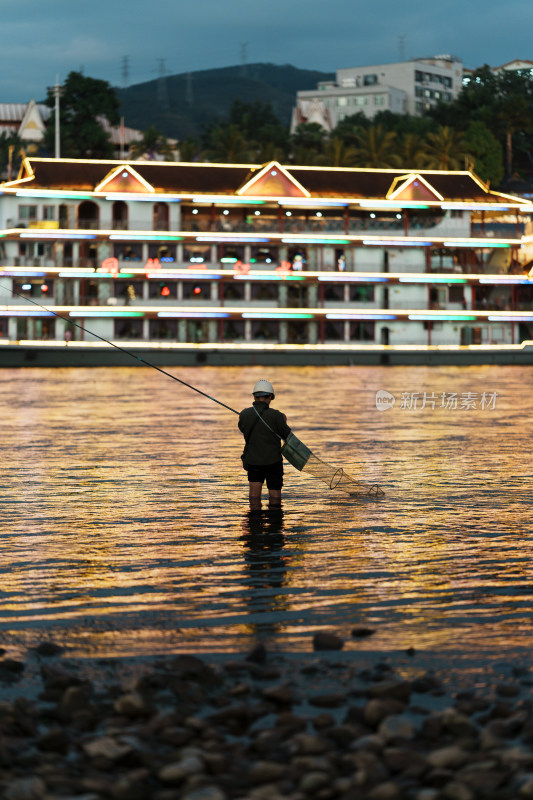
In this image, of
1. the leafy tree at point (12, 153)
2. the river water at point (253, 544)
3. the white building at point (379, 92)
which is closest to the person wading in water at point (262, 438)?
the river water at point (253, 544)

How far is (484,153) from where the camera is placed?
108m

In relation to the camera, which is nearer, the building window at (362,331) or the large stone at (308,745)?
the large stone at (308,745)

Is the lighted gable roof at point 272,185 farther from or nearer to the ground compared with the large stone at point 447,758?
farther from the ground

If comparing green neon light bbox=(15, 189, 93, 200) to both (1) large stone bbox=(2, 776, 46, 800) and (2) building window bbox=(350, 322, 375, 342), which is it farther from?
(1) large stone bbox=(2, 776, 46, 800)

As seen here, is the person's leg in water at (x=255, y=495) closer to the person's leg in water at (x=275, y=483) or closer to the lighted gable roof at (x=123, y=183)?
the person's leg in water at (x=275, y=483)

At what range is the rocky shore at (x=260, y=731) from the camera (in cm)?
576

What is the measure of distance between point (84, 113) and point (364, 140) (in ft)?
89.5

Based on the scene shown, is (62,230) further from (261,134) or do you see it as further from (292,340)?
(261,134)

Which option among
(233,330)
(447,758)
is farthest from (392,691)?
(233,330)

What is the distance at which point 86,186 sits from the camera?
7106cm

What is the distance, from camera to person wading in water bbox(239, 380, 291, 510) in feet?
45.5

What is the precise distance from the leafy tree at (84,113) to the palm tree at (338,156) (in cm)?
2091

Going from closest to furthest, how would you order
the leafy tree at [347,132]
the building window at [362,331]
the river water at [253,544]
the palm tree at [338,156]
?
the river water at [253,544] → the building window at [362,331] → the palm tree at [338,156] → the leafy tree at [347,132]

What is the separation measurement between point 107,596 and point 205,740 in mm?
3716
